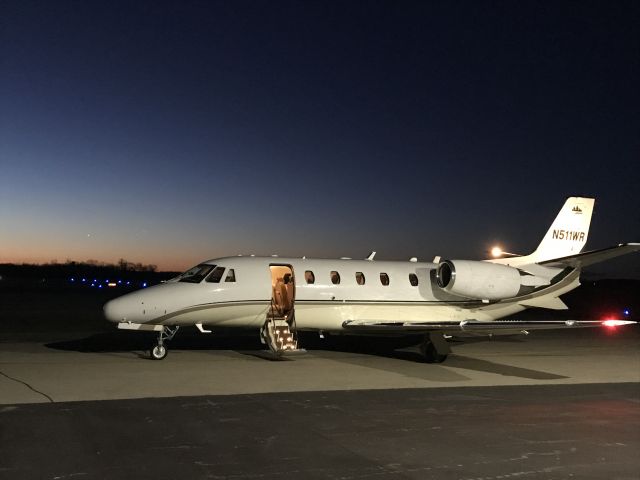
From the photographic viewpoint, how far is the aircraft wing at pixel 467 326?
45.9 feet

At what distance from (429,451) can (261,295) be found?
915 cm

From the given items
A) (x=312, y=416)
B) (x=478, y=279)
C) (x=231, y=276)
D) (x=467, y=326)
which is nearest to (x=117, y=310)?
(x=231, y=276)

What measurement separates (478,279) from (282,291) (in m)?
5.25

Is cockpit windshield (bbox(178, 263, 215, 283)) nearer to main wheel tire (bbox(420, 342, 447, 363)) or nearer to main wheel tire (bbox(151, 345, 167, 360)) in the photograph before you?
main wheel tire (bbox(151, 345, 167, 360))

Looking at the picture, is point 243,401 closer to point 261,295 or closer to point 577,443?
point 577,443

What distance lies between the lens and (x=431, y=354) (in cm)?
1633

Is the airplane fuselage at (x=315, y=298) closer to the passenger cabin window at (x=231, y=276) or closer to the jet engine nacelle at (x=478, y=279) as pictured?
the passenger cabin window at (x=231, y=276)

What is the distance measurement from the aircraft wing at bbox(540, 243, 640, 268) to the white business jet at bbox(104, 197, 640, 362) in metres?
0.03

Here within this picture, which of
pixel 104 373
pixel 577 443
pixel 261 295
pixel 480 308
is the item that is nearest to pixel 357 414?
pixel 577 443

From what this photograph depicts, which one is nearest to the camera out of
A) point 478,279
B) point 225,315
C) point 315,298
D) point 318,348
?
point 225,315

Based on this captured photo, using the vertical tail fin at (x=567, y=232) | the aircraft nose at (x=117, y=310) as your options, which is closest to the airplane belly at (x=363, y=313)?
the vertical tail fin at (x=567, y=232)

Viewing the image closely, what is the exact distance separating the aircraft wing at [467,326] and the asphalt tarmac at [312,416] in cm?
85

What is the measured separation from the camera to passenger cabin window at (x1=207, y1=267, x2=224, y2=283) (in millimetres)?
16047

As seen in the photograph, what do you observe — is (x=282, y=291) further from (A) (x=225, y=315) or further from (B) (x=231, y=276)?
(A) (x=225, y=315)
